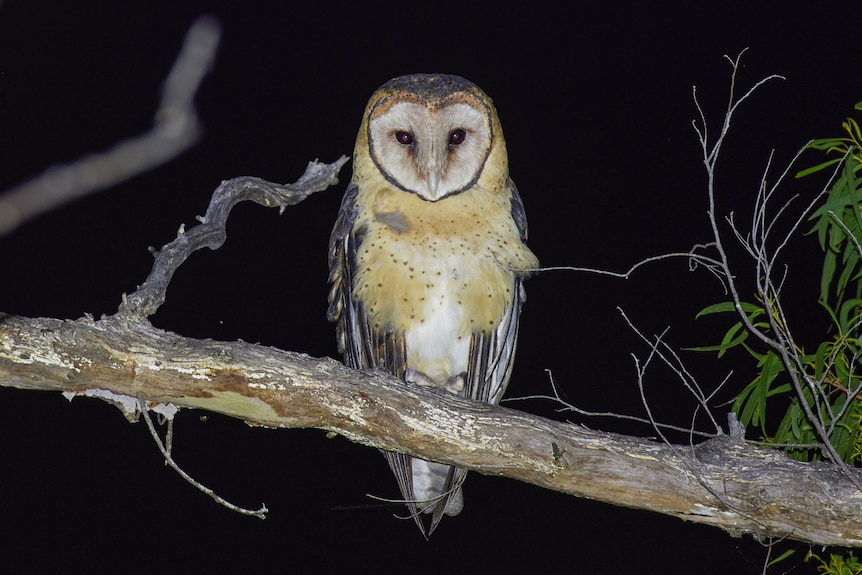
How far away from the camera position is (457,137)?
6.98 feet

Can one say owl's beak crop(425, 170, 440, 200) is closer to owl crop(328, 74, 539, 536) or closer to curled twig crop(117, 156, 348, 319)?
owl crop(328, 74, 539, 536)

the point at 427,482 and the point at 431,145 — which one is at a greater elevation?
the point at 431,145

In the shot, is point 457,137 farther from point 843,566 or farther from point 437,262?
point 843,566

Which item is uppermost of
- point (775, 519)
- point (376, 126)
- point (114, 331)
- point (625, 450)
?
point (376, 126)

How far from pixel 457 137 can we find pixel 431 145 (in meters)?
0.10

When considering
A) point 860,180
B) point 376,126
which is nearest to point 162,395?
point 376,126

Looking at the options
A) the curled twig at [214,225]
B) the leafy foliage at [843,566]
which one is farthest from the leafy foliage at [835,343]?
the curled twig at [214,225]

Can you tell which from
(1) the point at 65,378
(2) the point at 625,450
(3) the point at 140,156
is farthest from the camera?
(2) the point at 625,450

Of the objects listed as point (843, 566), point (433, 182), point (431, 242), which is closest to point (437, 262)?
point (431, 242)

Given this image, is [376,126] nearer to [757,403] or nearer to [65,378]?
[65,378]

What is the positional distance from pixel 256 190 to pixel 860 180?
58.5 inches

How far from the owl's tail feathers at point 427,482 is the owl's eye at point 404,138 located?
2.76 ft

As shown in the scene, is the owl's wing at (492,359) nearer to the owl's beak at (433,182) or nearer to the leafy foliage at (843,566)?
the owl's beak at (433,182)

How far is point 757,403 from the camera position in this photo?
2143 millimetres
